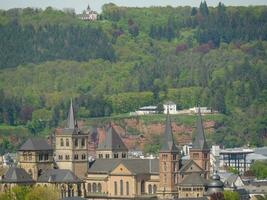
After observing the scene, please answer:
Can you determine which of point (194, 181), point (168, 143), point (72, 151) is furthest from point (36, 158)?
point (194, 181)

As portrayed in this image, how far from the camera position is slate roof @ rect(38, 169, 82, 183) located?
142 m

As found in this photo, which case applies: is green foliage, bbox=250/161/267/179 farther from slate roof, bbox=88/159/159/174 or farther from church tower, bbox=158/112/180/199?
church tower, bbox=158/112/180/199

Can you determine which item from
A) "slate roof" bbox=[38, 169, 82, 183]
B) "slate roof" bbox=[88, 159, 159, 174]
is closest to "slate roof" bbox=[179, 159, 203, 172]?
"slate roof" bbox=[88, 159, 159, 174]

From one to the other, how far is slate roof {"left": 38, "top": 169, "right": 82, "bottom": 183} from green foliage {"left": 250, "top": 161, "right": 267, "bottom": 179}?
116ft

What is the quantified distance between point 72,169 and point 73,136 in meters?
2.76

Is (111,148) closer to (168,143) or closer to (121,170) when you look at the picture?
(121,170)

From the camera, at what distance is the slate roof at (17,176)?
142750 mm

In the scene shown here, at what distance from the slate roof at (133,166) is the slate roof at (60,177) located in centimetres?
304

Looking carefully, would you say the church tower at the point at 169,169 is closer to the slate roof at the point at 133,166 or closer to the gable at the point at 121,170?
the slate roof at the point at 133,166

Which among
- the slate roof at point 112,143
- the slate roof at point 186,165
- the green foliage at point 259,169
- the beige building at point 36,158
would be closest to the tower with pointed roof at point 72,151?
the beige building at point 36,158

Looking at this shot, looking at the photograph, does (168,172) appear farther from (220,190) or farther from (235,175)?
(235,175)

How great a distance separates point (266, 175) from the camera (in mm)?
174625

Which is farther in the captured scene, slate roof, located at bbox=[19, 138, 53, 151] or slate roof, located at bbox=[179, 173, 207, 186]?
slate roof, located at bbox=[19, 138, 53, 151]

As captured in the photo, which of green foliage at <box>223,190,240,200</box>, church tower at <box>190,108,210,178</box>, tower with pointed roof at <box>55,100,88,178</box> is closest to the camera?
green foliage at <box>223,190,240,200</box>
